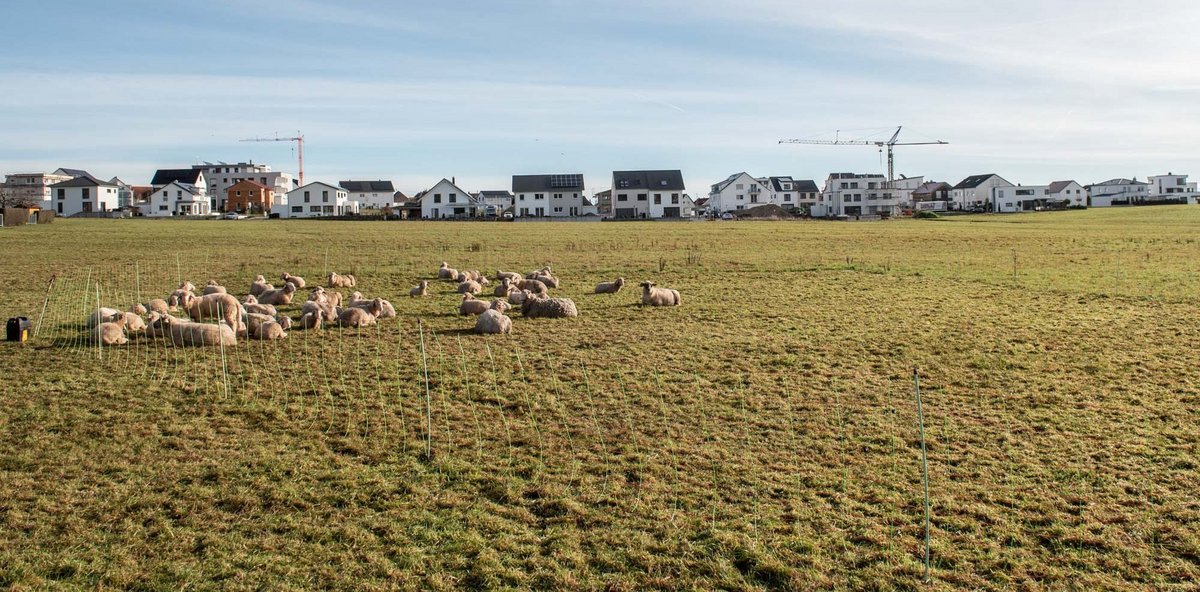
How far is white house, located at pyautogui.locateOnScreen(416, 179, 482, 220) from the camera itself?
129m

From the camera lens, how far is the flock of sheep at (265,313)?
1608 centimetres

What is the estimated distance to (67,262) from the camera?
3459 centimetres

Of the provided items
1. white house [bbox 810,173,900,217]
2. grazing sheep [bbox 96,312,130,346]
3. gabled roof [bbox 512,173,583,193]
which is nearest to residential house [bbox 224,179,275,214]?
gabled roof [bbox 512,173,583,193]

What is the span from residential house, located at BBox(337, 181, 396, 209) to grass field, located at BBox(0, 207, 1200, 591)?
141 meters

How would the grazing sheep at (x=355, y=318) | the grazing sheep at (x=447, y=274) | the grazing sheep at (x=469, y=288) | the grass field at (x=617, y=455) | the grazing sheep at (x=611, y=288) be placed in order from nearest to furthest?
the grass field at (x=617, y=455)
the grazing sheep at (x=355, y=318)
the grazing sheep at (x=469, y=288)
the grazing sheep at (x=611, y=288)
the grazing sheep at (x=447, y=274)

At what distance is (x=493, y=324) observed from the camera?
1775cm

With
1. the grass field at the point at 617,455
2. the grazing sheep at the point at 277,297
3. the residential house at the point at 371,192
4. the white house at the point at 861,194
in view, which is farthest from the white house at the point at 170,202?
the grass field at the point at 617,455

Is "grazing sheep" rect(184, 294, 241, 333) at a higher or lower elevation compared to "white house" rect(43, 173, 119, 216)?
lower

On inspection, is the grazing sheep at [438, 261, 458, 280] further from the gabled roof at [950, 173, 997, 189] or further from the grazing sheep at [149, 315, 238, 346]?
the gabled roof at [950, 173, 997, 189]

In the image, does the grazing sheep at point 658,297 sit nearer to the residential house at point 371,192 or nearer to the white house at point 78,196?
the white house at point 78,196

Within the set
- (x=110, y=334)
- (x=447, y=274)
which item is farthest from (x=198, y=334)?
(x=447, y=274)

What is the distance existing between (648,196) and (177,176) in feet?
274

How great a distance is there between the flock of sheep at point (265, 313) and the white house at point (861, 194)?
136504mm

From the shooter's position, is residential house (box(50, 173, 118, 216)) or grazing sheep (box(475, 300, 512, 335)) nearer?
grazing sheep (box(475, 300, 512, 335))
